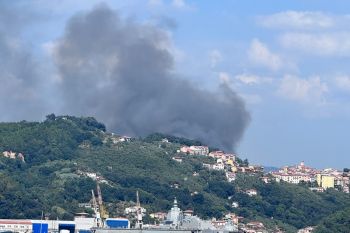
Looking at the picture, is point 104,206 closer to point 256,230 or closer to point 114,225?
point 256,230

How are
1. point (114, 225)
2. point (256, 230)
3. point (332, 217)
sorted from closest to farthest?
point (114, 225)
point (332, 217)
point (256, 230)

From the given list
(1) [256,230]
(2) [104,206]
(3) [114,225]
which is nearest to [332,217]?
(1) [256,230]

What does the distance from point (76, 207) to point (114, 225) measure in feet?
214

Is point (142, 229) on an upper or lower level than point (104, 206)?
lower

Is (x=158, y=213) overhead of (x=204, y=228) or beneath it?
overhead

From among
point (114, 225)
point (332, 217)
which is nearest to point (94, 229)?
point (114, 225)

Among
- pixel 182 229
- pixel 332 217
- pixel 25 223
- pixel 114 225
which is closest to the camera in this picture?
pixel 182 229

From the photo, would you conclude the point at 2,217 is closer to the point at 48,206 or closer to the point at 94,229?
the point at 48,206

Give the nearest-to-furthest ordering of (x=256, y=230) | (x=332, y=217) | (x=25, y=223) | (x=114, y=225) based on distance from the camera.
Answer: (x=114, y=225) → (x=25, y=223) → (x=332, y=217) → (x=256, y=230)

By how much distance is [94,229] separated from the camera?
114m

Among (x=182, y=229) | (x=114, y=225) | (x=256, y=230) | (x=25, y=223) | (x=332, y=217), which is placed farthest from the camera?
(x=256, y=230)

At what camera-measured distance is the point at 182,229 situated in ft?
371

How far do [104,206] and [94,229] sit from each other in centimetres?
8281

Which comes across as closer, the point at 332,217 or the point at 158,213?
the point at 332,217
